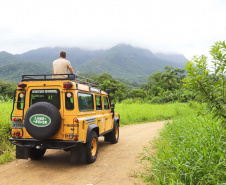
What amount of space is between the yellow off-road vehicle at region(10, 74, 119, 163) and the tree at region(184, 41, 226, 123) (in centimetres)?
274

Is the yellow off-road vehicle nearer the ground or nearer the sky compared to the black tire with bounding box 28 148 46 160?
nearer the sky

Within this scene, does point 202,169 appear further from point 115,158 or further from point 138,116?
point 138,116

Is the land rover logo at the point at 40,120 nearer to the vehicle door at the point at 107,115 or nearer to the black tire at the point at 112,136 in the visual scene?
the vehicle door at the point at 107,115

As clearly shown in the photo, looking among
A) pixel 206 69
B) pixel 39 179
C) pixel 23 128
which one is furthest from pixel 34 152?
pixel 206 69

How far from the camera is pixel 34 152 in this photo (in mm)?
5383

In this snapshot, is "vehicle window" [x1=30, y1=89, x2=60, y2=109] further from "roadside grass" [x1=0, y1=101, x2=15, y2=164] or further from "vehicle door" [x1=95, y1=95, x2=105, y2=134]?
Result: "roadside grass" [x1=0, y1=101, x2=15, y2=164]

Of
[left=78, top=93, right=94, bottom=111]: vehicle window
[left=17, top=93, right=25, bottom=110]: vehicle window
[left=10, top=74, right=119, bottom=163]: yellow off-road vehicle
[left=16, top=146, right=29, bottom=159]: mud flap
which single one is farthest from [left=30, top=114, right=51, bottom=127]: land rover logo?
[left=16, top=146, right=29, bottom=159]: mud flap

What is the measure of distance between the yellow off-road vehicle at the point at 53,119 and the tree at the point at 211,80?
274cm

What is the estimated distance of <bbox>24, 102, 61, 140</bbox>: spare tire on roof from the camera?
4434mm

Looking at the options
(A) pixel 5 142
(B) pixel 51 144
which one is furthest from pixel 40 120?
(A) pixel 5 142

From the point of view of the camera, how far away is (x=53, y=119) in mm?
4438

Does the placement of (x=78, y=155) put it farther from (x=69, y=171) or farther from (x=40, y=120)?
(x=40, y=120)

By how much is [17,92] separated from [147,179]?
12.2 feet

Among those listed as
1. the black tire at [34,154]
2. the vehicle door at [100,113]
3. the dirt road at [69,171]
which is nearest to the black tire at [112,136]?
the vehicle door at [100,113]
